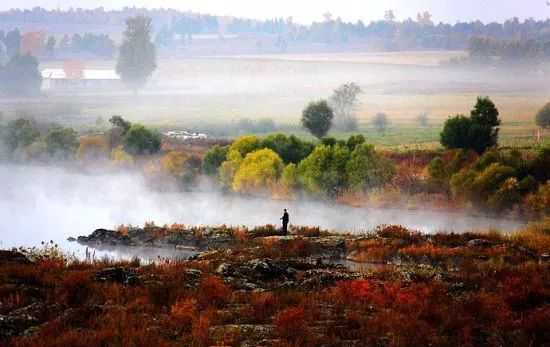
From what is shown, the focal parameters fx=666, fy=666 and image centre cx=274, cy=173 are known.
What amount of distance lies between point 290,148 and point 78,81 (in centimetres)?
11811

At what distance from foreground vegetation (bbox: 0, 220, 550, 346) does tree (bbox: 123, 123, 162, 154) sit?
6497 cm

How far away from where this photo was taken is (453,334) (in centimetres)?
1773

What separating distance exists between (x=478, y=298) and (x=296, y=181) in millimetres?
54202

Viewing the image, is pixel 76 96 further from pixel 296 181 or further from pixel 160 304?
pixel 160 304

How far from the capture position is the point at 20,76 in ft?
536

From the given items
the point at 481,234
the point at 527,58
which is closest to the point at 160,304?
the point at 481,234

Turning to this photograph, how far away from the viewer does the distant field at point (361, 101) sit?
127 meters

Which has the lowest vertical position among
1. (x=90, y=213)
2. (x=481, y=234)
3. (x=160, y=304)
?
(x=90, y=213)

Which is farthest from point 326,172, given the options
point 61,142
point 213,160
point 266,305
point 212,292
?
point 266,305

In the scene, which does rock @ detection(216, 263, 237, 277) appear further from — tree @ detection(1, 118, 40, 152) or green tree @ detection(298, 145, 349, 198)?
tree @ detection(1, 118, 40, 152)

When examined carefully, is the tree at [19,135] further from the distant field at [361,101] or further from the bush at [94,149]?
the distant field at [361,101]

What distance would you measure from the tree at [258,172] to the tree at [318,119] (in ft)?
91.9

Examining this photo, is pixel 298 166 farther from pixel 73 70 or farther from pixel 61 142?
pixel 73 70

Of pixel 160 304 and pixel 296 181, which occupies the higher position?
pixel 160 304
